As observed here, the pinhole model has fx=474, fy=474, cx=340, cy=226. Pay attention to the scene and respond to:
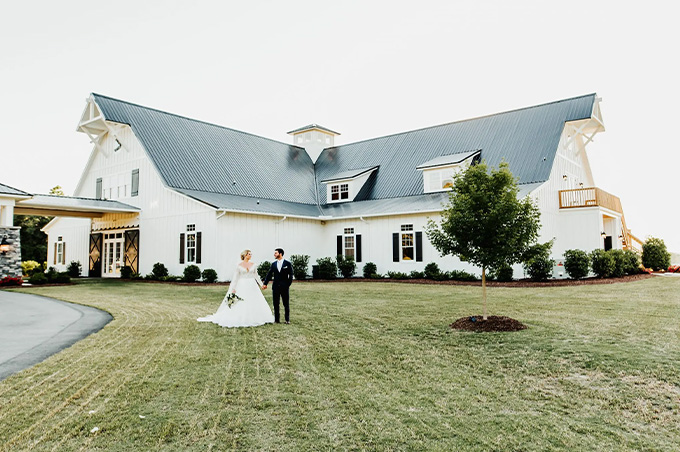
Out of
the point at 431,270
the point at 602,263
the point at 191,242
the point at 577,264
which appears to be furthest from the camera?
the point at 191,242

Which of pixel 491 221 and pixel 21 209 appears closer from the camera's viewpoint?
pixel 491 221

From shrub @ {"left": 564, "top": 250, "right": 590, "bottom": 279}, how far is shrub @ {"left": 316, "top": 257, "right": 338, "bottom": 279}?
34.9 feet

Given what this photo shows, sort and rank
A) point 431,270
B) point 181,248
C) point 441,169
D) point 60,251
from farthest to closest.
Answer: point 60,251, point 441,169, point 181,248, point 431,270

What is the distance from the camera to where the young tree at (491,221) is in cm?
924

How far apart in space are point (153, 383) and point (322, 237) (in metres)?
20.7

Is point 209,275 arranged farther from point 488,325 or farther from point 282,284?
point 488,325

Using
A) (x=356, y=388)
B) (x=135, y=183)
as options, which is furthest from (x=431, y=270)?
(x=356, y=388)

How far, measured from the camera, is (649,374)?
560 centimetres

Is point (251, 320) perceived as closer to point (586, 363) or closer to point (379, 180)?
point (586, 363)

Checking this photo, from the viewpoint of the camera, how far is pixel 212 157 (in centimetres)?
2588

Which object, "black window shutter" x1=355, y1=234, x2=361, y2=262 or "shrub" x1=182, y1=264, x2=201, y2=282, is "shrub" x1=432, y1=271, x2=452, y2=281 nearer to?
"black window shutter" x1=355, y1=234, x2=361, y2=262

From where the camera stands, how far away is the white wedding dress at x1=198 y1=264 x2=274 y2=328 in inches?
379

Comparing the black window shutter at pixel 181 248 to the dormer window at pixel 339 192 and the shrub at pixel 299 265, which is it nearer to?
the shrub at pixel 299 265

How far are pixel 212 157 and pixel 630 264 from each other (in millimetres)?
21531
